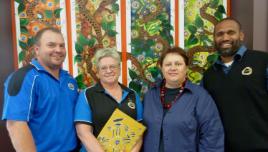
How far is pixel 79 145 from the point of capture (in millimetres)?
1834

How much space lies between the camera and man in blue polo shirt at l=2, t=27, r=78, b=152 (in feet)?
4.95

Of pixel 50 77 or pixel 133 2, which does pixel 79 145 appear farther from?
pixel 133 2

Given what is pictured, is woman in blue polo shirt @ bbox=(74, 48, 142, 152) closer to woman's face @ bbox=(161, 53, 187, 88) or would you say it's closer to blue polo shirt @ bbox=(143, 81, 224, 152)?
blue polo shirt @ bbox=(143, 81, 224, 152)

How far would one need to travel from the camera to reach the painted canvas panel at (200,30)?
2.29 metres

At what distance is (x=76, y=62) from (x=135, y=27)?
58 cm

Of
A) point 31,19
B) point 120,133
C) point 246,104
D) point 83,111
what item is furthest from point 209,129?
point 31,19

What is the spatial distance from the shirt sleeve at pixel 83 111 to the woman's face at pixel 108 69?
192 millimetres

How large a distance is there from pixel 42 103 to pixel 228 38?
1266mm

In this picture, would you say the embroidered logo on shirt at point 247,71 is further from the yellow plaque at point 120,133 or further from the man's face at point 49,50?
the man's face at point 49,50

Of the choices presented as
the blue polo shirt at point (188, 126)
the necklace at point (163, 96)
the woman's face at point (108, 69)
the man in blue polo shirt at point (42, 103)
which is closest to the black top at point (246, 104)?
the blue polo shirt at point (188, 126)

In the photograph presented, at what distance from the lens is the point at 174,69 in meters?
1.72

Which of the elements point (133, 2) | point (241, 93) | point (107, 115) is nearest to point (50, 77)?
point (107, 115)

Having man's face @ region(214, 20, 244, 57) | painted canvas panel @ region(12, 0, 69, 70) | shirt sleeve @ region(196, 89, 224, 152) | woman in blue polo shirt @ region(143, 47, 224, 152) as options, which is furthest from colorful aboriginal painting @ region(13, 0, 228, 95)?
shirt sleeve @ region(196, 89, 224, 152)

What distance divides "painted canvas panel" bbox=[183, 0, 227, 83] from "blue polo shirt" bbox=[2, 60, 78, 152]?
1.12 metres
